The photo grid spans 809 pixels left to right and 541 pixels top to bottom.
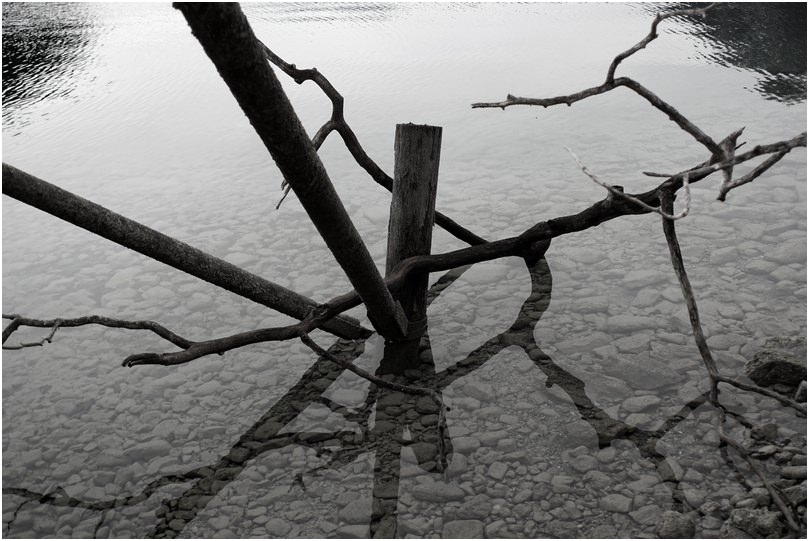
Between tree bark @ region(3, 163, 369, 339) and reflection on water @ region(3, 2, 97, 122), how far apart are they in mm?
10907

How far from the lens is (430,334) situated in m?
5.71

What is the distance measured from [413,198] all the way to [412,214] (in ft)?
0.42

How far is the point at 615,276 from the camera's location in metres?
6.28

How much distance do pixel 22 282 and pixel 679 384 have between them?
6128mm

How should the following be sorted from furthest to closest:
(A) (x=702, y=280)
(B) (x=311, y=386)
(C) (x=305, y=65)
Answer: (C) (x=305, y=65) < (A) (x=702, y=280) < (B) (x=311, y=386)

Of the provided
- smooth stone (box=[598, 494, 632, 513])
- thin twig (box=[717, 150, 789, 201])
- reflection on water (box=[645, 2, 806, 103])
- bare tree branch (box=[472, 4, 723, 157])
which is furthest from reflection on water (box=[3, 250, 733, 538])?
reflection on water (box=[645, 2, 806, 103])

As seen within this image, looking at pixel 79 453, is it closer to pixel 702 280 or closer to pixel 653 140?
pixel 702 280

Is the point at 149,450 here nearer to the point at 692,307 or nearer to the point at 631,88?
the point at 692,307

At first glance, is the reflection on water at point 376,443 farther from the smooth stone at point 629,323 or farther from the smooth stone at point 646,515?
the smooth stone at point 629,323

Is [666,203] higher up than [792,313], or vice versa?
[666,203]

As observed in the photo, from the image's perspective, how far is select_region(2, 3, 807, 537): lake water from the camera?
4.09m

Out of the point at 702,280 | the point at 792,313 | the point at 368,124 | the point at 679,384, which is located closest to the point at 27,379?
the point at 679,384

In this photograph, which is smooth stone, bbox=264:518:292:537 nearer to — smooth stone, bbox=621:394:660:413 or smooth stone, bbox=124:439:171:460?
smooth stone, bbox=124:439:171:460

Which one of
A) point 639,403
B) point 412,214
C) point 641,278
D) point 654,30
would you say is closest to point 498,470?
point 639,403
